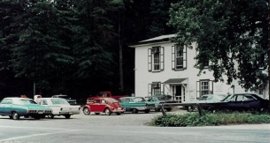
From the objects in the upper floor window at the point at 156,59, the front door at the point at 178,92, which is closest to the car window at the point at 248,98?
the front door at the point at 178,92

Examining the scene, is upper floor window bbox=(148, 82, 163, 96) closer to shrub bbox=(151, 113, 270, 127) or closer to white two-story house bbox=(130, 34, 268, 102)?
white two-story house bbox=(130, 34, 268, 102)

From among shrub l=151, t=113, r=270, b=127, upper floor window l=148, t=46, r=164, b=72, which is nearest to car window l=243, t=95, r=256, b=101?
shrub l=151, t=113, r=270, b=127

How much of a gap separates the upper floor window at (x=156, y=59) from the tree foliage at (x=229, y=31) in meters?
22.4

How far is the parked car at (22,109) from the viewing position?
36688 mm

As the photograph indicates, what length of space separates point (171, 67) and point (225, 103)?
57.7 feet

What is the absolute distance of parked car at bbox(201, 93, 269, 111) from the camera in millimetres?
38156

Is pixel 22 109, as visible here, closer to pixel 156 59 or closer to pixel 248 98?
pixel 248 98

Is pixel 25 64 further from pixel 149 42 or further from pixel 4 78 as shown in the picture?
pixel 149 42

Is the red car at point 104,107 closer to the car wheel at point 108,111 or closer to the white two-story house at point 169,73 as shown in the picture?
the car wheel at point 108,111

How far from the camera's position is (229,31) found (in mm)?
33594

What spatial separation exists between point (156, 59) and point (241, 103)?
20.1 meters

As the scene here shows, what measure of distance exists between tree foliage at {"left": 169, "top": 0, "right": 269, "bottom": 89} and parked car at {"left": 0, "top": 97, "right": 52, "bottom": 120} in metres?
10.6

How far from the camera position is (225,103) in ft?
129

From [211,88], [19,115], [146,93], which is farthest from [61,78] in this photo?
[19,115]
